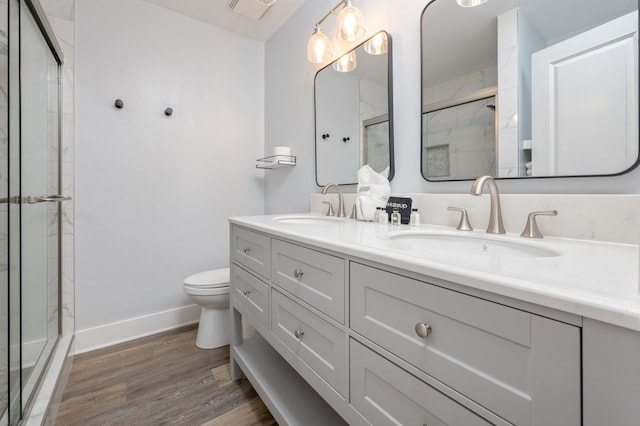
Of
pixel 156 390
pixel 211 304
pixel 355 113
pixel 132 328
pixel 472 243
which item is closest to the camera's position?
pixel 472 243

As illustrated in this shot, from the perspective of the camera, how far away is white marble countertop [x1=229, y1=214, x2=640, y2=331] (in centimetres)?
34

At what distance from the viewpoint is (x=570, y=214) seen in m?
0.83

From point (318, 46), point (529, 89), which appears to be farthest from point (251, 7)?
point (529, 89)

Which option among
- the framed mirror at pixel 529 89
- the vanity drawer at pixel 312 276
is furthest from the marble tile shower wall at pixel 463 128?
the vanity drawer at pixel 312 276

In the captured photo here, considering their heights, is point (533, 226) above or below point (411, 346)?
above

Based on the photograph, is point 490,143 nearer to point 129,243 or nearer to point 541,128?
point 541,128

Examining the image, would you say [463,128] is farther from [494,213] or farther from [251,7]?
[251,7]

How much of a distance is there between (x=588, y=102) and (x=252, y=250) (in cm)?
126

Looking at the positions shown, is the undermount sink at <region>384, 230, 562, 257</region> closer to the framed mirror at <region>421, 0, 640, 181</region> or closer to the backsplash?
the backsplash

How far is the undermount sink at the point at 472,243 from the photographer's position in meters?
0.78

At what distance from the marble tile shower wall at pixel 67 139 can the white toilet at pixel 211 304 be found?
70cm

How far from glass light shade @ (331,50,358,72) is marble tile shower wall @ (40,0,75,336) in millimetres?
1610

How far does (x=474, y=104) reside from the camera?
1.09m

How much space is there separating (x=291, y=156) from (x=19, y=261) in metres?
1.55
